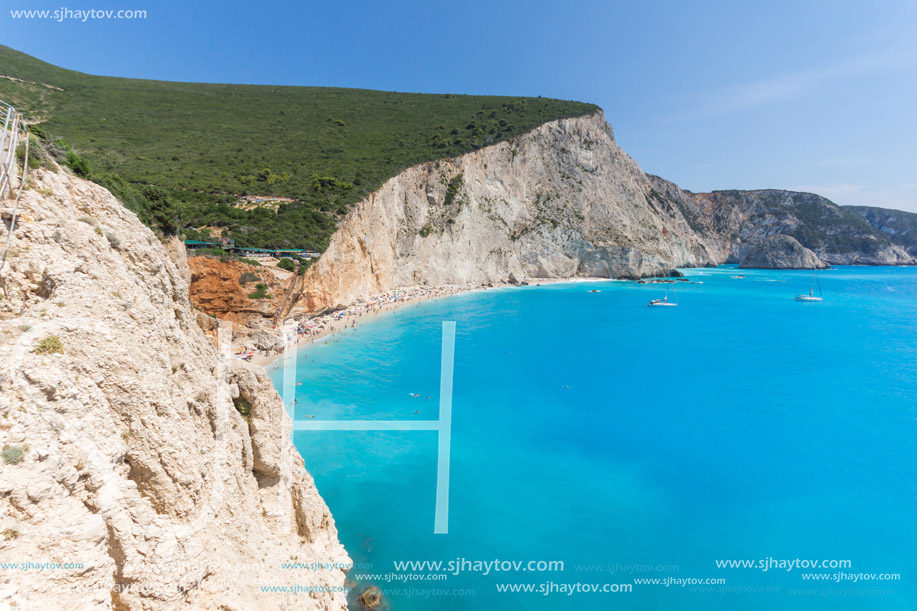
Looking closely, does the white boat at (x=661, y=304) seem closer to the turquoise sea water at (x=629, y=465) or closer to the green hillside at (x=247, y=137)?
the turquoise sea water at (x=629, y=465)

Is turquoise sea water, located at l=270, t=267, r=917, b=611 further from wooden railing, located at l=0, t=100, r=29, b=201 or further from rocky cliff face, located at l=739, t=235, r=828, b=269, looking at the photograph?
rocky cliff face, located at l=739, t=235, r=828, b=269

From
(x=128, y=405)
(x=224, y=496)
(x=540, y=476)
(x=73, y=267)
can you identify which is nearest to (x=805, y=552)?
(x=540, y=476)

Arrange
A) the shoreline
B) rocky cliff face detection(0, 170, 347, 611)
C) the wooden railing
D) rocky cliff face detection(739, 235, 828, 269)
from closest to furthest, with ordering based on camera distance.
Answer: rocky cliff face detection(0, 170, 347, 611)
the wooden railing
the shoreline
rocky cliff face detection(739, 235, 828, 269)

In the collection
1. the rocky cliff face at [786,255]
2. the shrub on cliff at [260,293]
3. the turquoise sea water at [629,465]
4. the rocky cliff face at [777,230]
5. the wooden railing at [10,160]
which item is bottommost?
the turquoise sea water at [629,465]

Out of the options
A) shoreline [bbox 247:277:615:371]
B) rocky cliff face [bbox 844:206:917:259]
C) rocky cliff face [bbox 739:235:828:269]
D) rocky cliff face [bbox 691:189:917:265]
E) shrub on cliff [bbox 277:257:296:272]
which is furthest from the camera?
rocky cliff face [bbox 844:206:917:259]

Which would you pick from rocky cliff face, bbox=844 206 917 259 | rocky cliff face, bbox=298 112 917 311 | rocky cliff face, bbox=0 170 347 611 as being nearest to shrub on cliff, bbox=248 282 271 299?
rocky cliff face, bbox=298 112 917 311

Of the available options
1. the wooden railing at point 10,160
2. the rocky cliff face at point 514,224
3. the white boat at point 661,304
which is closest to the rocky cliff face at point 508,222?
the rocky cliff face at point 514,224
